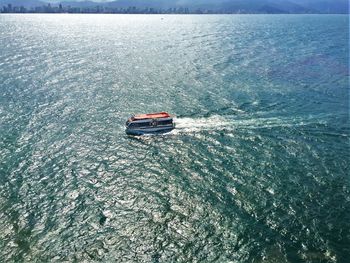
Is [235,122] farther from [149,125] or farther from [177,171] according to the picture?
[177,171]

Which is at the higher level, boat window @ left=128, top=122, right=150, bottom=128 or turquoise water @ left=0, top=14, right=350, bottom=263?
boat window @ left=128, top=122, right=150, bottom=128

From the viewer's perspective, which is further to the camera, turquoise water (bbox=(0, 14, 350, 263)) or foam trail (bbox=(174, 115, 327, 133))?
foam trail (bbox=(174, 115, 327, 133))

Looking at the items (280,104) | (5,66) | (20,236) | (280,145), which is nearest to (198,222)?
(20,236)

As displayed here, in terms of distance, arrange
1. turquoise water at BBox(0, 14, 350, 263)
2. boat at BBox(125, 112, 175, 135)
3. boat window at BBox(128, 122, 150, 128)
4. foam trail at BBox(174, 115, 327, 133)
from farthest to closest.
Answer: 1. foam trail at BBox(174, 115, 327, 133)
2. boat at BBox(125, 112, 175, 135)
3. boat window at BBox(128, 122, 150, 128)
4. turquoise water at BBox(0, 14, 350, 263)

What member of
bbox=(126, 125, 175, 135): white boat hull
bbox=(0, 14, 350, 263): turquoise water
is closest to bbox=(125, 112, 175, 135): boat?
bbox=(126, 125, 175, 135): white boat hull

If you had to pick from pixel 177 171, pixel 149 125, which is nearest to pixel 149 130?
pixel 149 125

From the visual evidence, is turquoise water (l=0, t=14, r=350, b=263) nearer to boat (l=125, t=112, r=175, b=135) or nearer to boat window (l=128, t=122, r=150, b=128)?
boat (l=125, t=112, r=175, b=135)

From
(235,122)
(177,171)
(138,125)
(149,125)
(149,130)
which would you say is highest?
(138,125)
